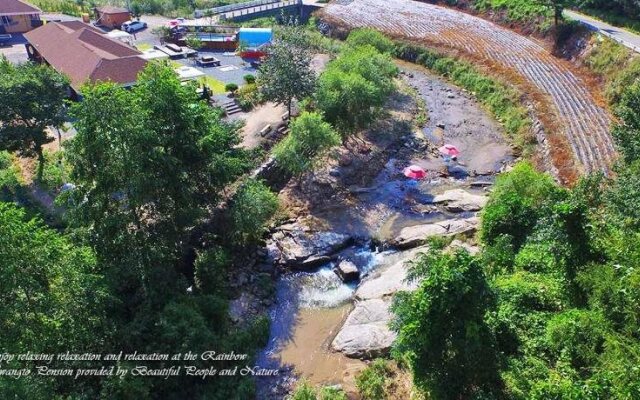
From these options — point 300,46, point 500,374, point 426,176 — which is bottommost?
point 426,176

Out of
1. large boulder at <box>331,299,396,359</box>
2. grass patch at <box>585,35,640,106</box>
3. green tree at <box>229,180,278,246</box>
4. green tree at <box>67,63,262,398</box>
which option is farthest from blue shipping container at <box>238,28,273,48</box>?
large boulder at <box>331,299,396,359</box>

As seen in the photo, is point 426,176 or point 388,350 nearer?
point 388,350

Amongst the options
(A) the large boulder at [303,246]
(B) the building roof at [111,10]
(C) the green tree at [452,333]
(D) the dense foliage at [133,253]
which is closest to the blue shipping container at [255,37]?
(B) the building roof at [111,10]

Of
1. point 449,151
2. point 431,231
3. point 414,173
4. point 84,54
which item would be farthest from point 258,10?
point 431,231

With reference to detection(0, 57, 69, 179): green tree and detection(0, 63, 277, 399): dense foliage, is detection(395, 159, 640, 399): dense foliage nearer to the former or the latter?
detection(0, 63, 277, 399): dense foliage

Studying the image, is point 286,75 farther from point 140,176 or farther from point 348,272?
point 140,176

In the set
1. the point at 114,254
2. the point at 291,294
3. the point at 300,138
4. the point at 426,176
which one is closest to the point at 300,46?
the point at 300,138

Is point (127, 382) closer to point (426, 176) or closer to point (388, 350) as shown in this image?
point (388, 350)
